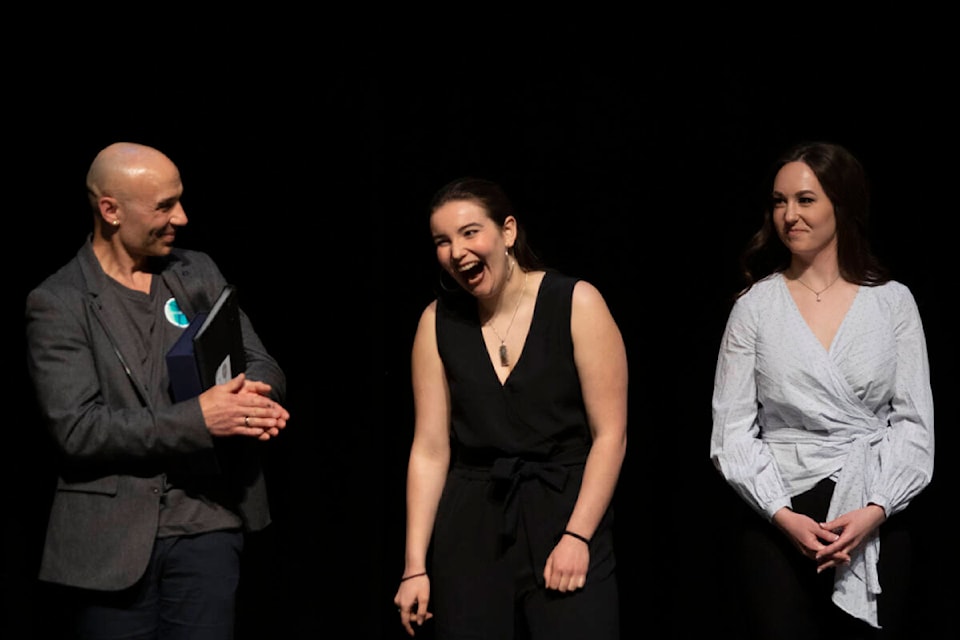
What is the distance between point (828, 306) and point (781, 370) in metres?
0.20

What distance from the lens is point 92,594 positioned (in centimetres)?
270

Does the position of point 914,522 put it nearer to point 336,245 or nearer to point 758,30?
point 758,30

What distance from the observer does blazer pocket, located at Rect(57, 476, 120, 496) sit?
8.84 ft

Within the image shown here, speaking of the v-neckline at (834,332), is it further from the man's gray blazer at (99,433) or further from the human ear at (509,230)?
the man's gray blazer at (99,433)

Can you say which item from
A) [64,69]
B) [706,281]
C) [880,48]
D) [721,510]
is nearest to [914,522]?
[721,510]

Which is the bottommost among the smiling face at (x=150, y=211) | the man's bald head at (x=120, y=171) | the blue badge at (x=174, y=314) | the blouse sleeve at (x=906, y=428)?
the blouse sleeve at (x=906, y=428)

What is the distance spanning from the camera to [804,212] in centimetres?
291

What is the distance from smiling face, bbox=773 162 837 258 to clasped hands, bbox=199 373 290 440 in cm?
125

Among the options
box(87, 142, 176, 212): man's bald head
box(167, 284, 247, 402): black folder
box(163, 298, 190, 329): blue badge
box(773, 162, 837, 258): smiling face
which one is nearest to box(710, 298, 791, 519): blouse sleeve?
box(773, 162, 837, 258): smiling face

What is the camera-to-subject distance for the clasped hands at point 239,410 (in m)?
2.68

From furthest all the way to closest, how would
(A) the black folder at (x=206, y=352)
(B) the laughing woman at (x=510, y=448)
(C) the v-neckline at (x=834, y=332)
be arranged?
(C) the v-neckline at (x=834, y=332) → (B) the laughing woman at (x=510, y=448) → (A) the black folder at (x=206, y=352)

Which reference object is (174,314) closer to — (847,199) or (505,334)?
(505,334)

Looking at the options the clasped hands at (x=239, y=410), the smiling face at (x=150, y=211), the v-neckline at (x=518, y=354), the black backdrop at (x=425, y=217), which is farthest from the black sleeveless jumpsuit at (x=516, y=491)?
the black backdrop at (x=425, y=217)

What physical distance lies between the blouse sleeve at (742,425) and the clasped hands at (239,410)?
102 centimetres
